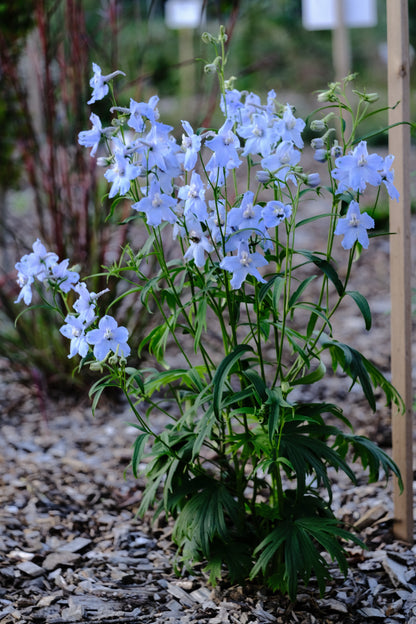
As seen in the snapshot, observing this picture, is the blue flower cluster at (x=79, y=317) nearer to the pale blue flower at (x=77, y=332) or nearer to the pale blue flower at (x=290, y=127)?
the pale blue flower at (x=77, y=332)

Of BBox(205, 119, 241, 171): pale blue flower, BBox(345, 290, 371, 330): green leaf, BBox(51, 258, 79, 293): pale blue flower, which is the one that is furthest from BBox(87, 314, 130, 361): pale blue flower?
BBox(345, 290, 371, 330): green leaf

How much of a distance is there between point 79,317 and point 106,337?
8 centimetres

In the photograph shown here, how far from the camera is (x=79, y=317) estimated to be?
145 cm

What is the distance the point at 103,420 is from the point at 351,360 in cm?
168

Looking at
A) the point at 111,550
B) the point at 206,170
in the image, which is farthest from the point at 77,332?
the point at 111,550

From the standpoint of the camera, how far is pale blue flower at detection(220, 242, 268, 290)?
4.48 feet

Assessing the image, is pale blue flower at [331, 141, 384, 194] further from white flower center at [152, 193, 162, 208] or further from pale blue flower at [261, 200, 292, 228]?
white flower center at [152, 193, 162, 208]

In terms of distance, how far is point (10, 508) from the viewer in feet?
7.03

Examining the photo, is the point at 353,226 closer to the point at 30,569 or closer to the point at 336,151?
the point at 336,151

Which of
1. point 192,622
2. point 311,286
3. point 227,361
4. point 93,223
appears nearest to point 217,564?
point 192,622

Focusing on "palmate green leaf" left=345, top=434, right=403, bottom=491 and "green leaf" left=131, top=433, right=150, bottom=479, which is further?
"palmate green leaf" left=345, top=434, right=403, bottom=491

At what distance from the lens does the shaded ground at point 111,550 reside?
1.60 meters

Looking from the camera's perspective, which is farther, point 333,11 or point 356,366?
point 333,11

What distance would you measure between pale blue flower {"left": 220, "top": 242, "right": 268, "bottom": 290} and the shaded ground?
2.41 ft
